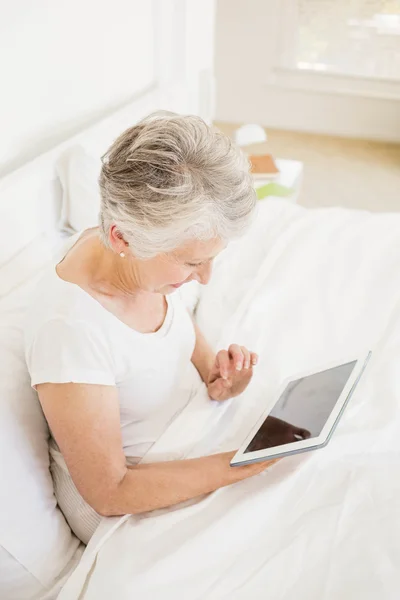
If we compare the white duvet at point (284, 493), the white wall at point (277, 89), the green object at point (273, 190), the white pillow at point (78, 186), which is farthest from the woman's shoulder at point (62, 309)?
the white wall at point (277, 89)

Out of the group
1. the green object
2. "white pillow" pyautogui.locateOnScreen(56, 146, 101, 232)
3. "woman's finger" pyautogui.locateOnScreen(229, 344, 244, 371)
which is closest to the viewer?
"woman's finger" pyautogui.locateOnScreen(229, 344, 244, 371)

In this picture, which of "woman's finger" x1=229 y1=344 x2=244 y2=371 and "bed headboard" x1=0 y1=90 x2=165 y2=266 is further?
"bed headboard" x1=0 y1=90 x2=165 y2=266

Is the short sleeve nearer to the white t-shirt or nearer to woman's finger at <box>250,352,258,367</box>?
the white t-shirt

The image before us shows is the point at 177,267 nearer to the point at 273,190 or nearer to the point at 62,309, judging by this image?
the point at 62,309

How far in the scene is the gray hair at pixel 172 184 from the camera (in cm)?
89

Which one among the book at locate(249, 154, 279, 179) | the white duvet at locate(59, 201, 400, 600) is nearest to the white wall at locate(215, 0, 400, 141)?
the book at locate(249, 154, 279, 179)

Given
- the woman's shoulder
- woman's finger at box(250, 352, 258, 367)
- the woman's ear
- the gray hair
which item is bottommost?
woman's finger at box(250, 352, 258, 367)

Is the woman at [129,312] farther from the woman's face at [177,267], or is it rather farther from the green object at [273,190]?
the green object at [273,190]

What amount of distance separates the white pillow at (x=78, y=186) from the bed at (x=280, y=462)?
0.08 feet

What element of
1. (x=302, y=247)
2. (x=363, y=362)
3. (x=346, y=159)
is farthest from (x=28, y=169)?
(x=346, y=159)

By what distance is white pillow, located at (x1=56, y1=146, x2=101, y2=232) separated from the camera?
147cm

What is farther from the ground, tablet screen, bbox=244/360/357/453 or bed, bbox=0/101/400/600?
tablet screen, bbox=244/360/357/453

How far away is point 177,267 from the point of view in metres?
1.02

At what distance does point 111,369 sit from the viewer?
1024 mm
